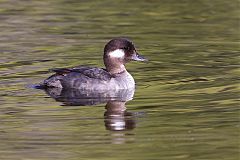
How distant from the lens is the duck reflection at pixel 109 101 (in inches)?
468

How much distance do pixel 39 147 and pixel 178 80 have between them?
14.6ft

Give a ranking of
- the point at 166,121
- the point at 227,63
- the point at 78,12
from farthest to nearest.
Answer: the point at 78,12
the point at 227,63
the point at 166,121

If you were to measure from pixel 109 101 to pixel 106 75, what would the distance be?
91cm

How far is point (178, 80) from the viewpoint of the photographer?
47.8ft

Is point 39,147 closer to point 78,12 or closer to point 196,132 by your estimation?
point 196,132

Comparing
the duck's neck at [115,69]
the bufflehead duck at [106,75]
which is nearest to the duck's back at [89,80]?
the bufflehead duck at [106,75]

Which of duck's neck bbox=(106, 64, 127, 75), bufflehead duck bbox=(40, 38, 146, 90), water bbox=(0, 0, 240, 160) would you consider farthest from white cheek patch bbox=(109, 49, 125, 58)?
water bbox=(0, 0, 240, 160)

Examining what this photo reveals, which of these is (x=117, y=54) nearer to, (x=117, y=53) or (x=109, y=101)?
(x=117, y=53)

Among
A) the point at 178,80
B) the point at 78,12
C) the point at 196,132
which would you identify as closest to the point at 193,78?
the point at 178,80

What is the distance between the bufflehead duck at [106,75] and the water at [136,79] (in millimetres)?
344

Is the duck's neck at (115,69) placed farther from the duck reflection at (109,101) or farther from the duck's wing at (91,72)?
the duck reflection at (109,101)

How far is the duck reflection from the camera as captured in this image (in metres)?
11.9

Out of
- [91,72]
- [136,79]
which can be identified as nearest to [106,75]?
[91,72]

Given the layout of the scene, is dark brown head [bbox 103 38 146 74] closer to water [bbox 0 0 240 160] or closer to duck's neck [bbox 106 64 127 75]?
duck's neck [bbox 106 64 127 75]
